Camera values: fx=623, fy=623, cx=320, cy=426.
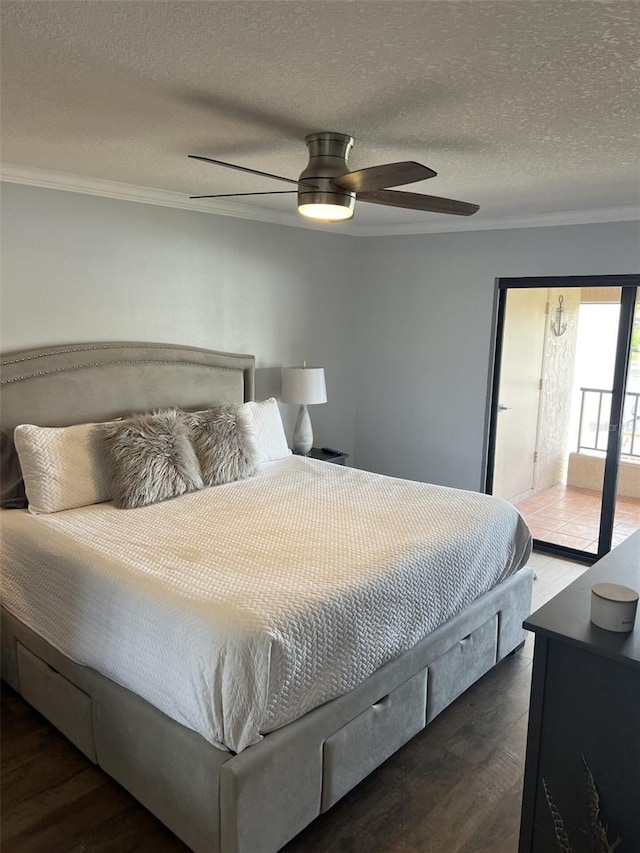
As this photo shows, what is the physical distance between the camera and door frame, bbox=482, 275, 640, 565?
4090mm

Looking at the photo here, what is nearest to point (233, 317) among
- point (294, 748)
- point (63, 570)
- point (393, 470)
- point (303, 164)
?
point (303, 164)

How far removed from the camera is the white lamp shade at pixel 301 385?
448 centimetres

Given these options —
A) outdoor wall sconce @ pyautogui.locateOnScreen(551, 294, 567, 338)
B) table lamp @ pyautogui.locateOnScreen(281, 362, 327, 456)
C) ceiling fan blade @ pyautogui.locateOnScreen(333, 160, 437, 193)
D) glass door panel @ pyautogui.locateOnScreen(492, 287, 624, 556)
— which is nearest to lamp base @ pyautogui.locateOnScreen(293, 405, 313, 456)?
table lamp @ pyautogui.locateOnScreen(281, 362, 327, 456)

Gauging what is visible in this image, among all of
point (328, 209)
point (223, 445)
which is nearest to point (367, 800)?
Result: point (223, 445)

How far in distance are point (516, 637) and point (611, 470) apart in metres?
1.62

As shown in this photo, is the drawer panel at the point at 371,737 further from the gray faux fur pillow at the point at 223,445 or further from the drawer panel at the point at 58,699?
the gray faux fur pillow at the point at 223,445

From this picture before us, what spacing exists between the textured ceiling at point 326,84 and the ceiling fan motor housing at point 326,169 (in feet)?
0.23

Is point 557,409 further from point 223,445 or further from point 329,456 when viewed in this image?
point 223,445

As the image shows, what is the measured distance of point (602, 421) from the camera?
14.6ft

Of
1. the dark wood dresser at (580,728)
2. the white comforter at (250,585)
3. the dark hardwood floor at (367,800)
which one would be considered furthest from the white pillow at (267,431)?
the dark wood dresser at (580,728)

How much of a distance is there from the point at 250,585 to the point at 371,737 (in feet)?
2.44

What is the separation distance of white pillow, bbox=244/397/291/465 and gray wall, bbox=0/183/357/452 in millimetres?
516

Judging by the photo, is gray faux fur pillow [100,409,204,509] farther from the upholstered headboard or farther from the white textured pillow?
the upholstered headboard

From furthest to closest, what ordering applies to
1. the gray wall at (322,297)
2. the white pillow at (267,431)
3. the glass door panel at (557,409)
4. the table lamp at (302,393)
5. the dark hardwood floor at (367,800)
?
1. the table lamp at (302,393)
2. the glass door panel at (557,409)
3. the white pillow at (267,431)
4. the gray wall at (322,297)
5. the dark hardwood floor at (367,800)
